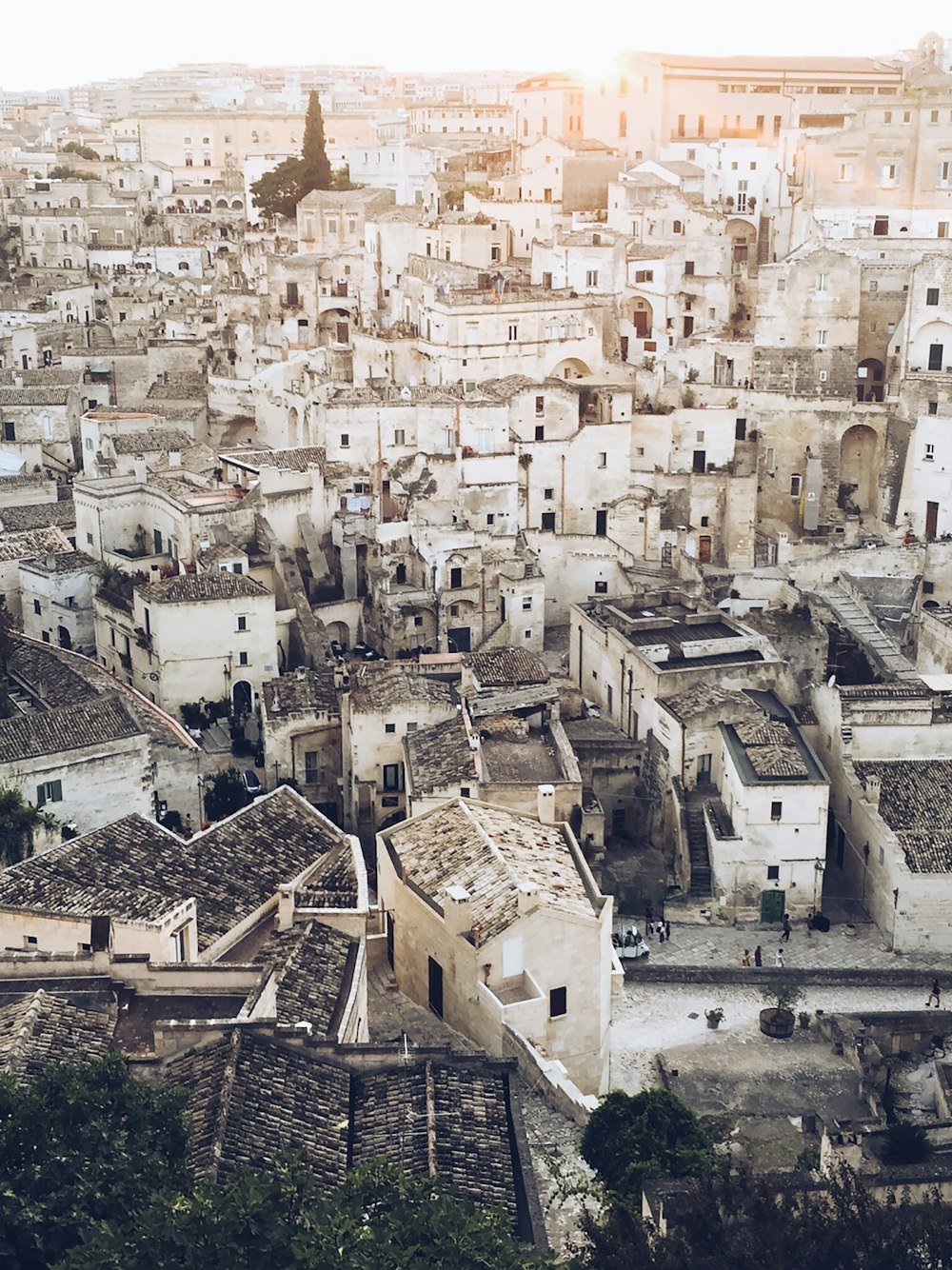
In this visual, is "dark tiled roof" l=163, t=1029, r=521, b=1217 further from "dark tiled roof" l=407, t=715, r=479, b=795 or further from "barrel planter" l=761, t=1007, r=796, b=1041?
"dark tiled roof" l=407, t=715, r=479, b=795

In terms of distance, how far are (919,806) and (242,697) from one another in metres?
15.9

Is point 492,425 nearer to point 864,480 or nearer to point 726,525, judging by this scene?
point 726,525

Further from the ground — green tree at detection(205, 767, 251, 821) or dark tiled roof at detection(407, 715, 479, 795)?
dark tiled roof at detection(407, 715, 479, 795)

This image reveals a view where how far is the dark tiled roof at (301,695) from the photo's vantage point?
37.5m

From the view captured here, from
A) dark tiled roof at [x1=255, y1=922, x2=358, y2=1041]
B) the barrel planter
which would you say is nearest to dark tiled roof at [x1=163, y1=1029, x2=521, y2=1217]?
dark tiled roof at [x1=255, y1=922, x2=358, y2=1041]

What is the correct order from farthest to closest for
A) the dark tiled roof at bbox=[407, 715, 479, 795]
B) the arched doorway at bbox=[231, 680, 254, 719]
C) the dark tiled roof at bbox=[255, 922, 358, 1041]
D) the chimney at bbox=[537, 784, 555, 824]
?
the arched doorway at bbox=[231, 680, 254, 719] → the dark tiled roof at bbox=[407, 715, 479, 795] → the chimney at bbox=[537, 784, 555, 824] → the dark tiled roof at bbox=[255, 922, 358, 1041]

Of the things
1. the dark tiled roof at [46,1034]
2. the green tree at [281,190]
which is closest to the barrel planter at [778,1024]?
the dark tiled roof at [46,1034]

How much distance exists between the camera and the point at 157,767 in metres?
35.3

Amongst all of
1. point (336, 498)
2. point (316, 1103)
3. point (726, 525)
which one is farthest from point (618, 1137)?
point (726, 525)

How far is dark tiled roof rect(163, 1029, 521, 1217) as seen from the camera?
20.4 meters

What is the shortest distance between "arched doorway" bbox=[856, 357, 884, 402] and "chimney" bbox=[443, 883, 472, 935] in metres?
33.1

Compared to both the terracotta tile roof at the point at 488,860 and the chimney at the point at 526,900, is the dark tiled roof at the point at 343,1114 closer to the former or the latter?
the chimney at the point at 526,900

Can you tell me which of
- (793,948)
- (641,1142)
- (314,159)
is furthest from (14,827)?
(314,159)

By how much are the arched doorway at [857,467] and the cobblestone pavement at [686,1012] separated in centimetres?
2516
